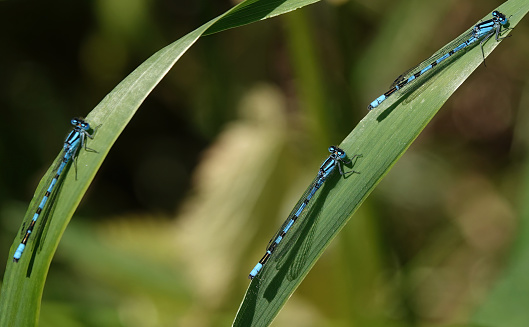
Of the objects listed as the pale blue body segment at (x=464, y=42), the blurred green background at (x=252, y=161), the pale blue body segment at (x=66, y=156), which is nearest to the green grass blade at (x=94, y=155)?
the pale blue body segment at (x=66, y=156)

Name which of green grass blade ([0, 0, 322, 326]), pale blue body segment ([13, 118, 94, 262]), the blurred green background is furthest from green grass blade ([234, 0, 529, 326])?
the blurred green background

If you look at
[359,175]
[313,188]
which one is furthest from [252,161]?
[359,175]

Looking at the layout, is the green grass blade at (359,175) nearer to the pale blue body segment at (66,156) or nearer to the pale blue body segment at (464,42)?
the pale blue body segment at (464,42)

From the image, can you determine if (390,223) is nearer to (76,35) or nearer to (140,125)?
(140,125)

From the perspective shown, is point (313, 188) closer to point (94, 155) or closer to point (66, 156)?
point (94, 155)

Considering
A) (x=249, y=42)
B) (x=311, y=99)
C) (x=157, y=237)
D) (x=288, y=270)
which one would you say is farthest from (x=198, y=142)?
(x=288, y=270)

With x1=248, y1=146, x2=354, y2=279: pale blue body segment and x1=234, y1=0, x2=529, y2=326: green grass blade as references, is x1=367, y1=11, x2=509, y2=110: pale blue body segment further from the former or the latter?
x1=248, y1=146, x2=354, y2=279: pale blue body segment
